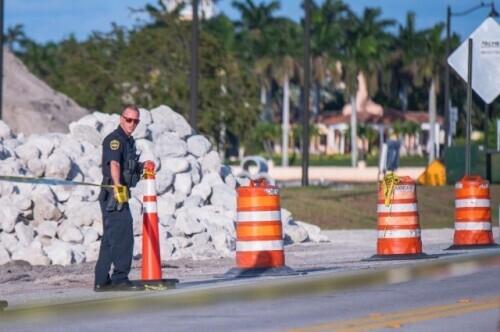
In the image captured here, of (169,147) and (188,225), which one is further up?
(169,147)

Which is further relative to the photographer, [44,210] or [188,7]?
[188,7]

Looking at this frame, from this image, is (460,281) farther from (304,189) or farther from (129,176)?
(304,189)

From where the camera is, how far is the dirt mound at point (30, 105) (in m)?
40.0

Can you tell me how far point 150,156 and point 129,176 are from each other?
35.1ft

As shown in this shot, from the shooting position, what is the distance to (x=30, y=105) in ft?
134

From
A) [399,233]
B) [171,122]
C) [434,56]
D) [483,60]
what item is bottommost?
[399,233]

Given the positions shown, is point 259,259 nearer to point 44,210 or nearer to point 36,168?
point 44,210

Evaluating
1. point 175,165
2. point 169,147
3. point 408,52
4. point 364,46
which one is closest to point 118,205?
point 175,165

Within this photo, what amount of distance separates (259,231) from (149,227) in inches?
88.4

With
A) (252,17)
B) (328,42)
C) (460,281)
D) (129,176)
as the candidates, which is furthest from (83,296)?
(252,17)

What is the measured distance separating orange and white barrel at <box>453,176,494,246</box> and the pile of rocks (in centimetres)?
355

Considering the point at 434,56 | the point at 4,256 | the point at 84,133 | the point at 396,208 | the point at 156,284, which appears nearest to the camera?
the point at 156,284

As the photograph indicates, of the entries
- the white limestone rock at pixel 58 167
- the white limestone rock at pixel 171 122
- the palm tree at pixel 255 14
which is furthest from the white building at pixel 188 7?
the white limestone rock at pixel 58 167

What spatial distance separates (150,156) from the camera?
26.5 metres
